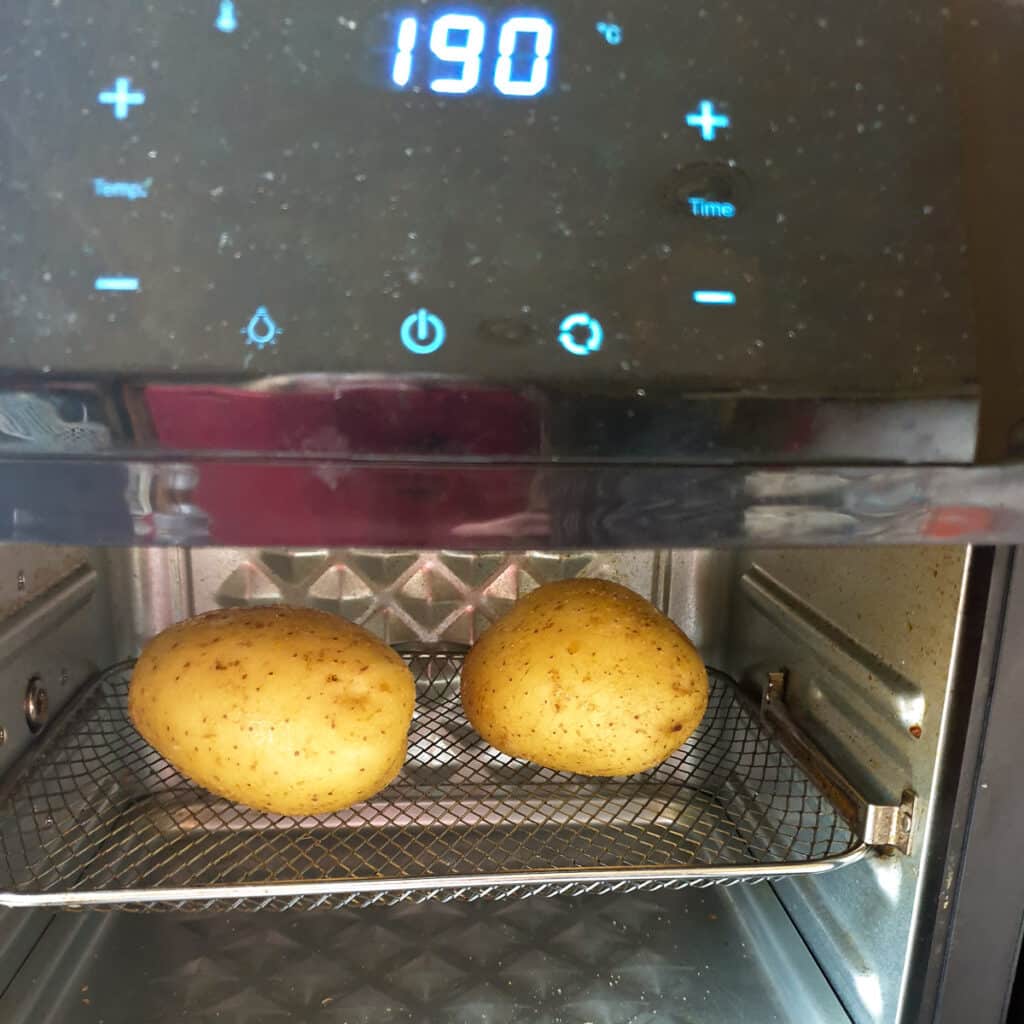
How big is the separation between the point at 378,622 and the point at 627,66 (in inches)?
25.4

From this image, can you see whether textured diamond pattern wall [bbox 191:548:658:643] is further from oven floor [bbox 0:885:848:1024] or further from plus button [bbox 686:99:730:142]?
plus button [bbox 686:99:730:142]

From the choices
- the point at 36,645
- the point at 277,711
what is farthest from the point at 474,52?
the point at 36,645

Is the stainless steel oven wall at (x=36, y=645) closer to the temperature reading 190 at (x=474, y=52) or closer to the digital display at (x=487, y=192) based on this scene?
the digital display at (x=487, y=192)

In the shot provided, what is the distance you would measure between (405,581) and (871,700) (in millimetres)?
481

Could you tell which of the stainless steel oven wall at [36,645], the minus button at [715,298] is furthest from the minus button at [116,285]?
the stainless steel oven wall at [36,645]

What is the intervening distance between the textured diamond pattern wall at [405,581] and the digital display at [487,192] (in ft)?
1.71

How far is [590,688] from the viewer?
0.65m

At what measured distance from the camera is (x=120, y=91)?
1.13ft

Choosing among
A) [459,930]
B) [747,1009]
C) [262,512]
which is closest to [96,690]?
[459,930]

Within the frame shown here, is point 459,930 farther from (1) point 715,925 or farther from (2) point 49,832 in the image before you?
(2) point 49,832

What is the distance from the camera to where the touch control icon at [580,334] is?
1.15 ft

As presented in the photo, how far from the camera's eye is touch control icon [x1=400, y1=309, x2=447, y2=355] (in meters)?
0.34

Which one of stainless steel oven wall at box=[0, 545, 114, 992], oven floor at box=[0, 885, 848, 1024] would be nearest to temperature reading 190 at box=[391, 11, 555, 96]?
stainless steel oven wall at box=[0, 545, 114, 992]

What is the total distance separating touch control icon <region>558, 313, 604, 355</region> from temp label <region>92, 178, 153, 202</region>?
189 mm
